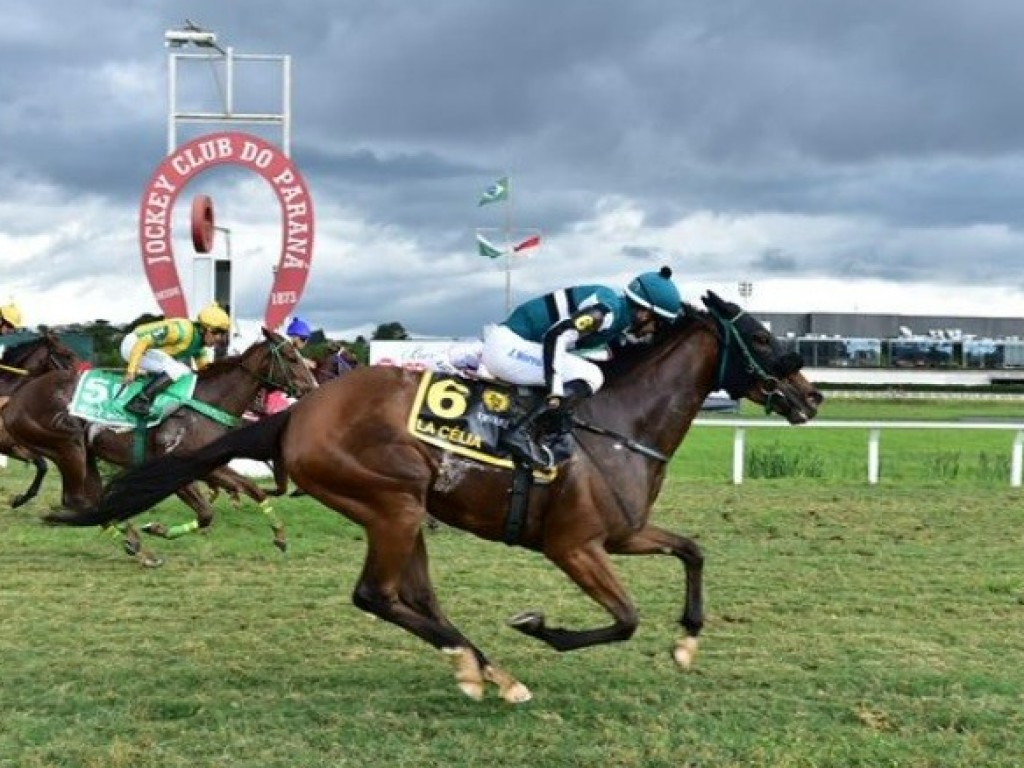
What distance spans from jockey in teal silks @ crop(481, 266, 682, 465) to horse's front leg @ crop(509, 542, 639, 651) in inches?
16.3

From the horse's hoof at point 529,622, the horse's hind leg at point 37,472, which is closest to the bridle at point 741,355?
the horse's hoof at point 529,622

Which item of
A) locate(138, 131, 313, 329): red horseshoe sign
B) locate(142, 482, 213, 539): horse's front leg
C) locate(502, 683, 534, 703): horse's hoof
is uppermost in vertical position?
locate(138, 131, 313, 329): red horseshoe sign

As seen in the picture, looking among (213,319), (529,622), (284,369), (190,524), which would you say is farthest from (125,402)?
(529,622)

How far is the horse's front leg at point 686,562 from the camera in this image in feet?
A: 17.0

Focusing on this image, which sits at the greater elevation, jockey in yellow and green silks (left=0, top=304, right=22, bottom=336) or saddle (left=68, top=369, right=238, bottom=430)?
jockey in yellow and green silks (left=0, top=304, right=22, bottom=336)

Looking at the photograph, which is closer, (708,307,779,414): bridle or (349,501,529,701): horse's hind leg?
(349,501,529,701): horse's hind leg

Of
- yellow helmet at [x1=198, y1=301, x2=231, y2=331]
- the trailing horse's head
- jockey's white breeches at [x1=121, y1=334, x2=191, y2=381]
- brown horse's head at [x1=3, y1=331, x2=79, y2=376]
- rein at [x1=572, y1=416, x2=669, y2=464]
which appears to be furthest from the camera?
brown horse's head at [x1=3, y1=331, x2=79, y2=376]

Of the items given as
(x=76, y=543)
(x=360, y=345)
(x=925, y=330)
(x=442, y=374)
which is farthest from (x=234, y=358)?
(x=925, y=330)

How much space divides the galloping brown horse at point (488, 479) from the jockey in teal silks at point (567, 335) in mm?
131

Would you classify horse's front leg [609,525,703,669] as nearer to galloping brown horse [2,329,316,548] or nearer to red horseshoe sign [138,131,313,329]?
galloping brown horse [2,329,316,548]

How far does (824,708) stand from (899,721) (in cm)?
32

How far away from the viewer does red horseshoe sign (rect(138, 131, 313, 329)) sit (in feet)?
46.0

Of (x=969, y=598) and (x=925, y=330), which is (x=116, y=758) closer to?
(x=969, y=598)

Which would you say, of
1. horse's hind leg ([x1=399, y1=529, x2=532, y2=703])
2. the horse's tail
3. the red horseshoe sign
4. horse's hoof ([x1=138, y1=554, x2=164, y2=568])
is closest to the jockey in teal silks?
horse's hind leg ([x1=399, y1=529, x2=532, y2=703])
